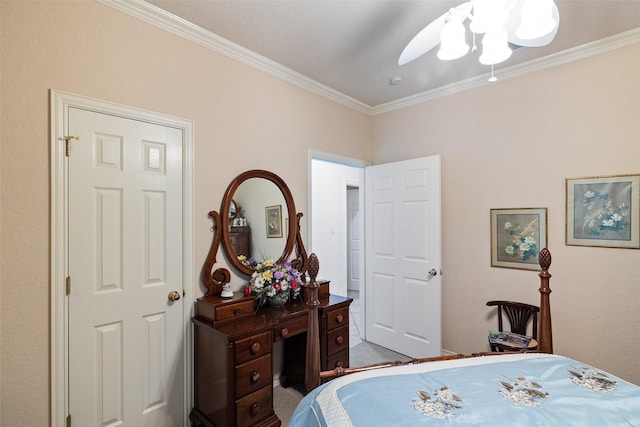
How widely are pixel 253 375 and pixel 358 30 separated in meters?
2.38

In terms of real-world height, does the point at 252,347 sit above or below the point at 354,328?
above

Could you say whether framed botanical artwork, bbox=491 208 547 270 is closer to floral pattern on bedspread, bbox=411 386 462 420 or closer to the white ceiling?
the white ceiling

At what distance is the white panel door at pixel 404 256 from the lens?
288 centimetres

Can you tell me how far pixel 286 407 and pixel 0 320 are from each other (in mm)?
1822

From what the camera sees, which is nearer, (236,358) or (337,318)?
(236,358)

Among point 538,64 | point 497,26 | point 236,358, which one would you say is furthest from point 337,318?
point 538,64

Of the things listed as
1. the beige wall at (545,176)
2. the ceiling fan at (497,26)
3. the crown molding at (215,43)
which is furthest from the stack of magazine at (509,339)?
the crown molding at (215,43)

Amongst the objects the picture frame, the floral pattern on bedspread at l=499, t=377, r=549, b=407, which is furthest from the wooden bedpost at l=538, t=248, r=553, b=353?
the picture frame

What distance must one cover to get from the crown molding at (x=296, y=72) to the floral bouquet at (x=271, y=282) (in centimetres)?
162

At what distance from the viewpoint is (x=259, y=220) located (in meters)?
2.46

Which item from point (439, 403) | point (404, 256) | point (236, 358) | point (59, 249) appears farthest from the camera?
point (404, 256)

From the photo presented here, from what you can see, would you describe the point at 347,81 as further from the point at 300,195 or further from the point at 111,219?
the point at 111,219

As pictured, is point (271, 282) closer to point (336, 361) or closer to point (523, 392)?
point (336, 361)

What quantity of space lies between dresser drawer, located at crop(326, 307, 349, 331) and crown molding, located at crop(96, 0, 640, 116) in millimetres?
2062
